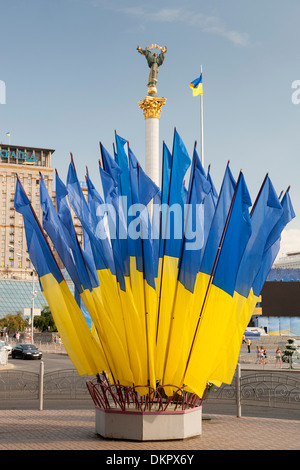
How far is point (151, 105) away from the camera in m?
36.9

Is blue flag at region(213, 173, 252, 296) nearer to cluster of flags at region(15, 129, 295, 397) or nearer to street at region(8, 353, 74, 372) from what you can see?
cluster of flags at region(15, 129, 295, 397)

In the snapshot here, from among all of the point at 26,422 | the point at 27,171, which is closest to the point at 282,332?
the point at 26,422

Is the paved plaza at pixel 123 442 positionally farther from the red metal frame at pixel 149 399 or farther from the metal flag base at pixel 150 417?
the red metal frame at pixel 149 399

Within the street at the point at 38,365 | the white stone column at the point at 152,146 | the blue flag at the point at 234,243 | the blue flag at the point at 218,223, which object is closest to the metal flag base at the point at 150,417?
the blue flag at the point at 234,243

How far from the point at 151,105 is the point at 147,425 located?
90.8 feet

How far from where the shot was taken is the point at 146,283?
12016mm

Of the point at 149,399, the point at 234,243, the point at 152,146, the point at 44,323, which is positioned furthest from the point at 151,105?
the point at 44,323

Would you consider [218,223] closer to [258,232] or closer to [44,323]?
[258,232]

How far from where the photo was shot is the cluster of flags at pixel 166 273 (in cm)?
→ 1216

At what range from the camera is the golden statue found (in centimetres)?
3675

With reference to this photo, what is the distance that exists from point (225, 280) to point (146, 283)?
1693 mm

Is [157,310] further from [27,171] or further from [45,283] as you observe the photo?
[27,171]

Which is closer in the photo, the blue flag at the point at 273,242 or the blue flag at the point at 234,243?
the blue flag at the point at 234,243

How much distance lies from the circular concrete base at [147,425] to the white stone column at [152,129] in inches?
1048
